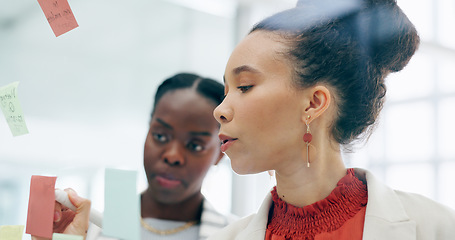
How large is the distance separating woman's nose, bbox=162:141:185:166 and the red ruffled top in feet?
0.86

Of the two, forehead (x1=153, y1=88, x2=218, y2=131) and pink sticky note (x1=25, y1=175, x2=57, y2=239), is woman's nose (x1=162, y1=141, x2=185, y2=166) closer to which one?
forehead (x1=153, y1=88, x2=218, y2=131)

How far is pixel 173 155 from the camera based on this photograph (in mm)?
1134

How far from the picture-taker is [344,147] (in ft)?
3.32

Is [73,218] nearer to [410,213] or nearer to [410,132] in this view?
[410,213]

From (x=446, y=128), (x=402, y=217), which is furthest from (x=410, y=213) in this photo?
(x=446, y=128)

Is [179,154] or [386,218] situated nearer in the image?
[386,218]

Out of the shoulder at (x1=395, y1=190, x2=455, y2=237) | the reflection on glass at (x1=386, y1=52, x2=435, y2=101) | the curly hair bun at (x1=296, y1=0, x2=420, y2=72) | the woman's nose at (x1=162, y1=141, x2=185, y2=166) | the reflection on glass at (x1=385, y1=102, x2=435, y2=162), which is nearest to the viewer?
the shoulder at (x1=395, y1=190, x2=455, y2=237)

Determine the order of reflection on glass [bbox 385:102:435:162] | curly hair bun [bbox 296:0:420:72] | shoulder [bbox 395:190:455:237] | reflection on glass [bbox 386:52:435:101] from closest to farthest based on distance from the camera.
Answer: shoulder [bbox 395:190:455:237]
curly hair bun [bbox 296:0:420:72]
reflection on glass [bbox 386:52:435:101]
reflection on glass [bbox 385:102:435:162]

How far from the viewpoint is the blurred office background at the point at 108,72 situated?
3.94 feet

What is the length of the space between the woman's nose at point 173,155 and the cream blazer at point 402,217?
241mm

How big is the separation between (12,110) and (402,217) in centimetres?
76

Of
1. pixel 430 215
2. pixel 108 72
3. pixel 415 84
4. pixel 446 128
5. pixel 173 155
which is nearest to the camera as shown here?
pixel 430 215

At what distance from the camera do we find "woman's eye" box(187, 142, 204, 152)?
115cm

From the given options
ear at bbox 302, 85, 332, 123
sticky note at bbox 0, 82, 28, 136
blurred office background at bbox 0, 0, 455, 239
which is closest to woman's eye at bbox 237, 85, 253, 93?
ear at bbox 302, 85, 332, 123
